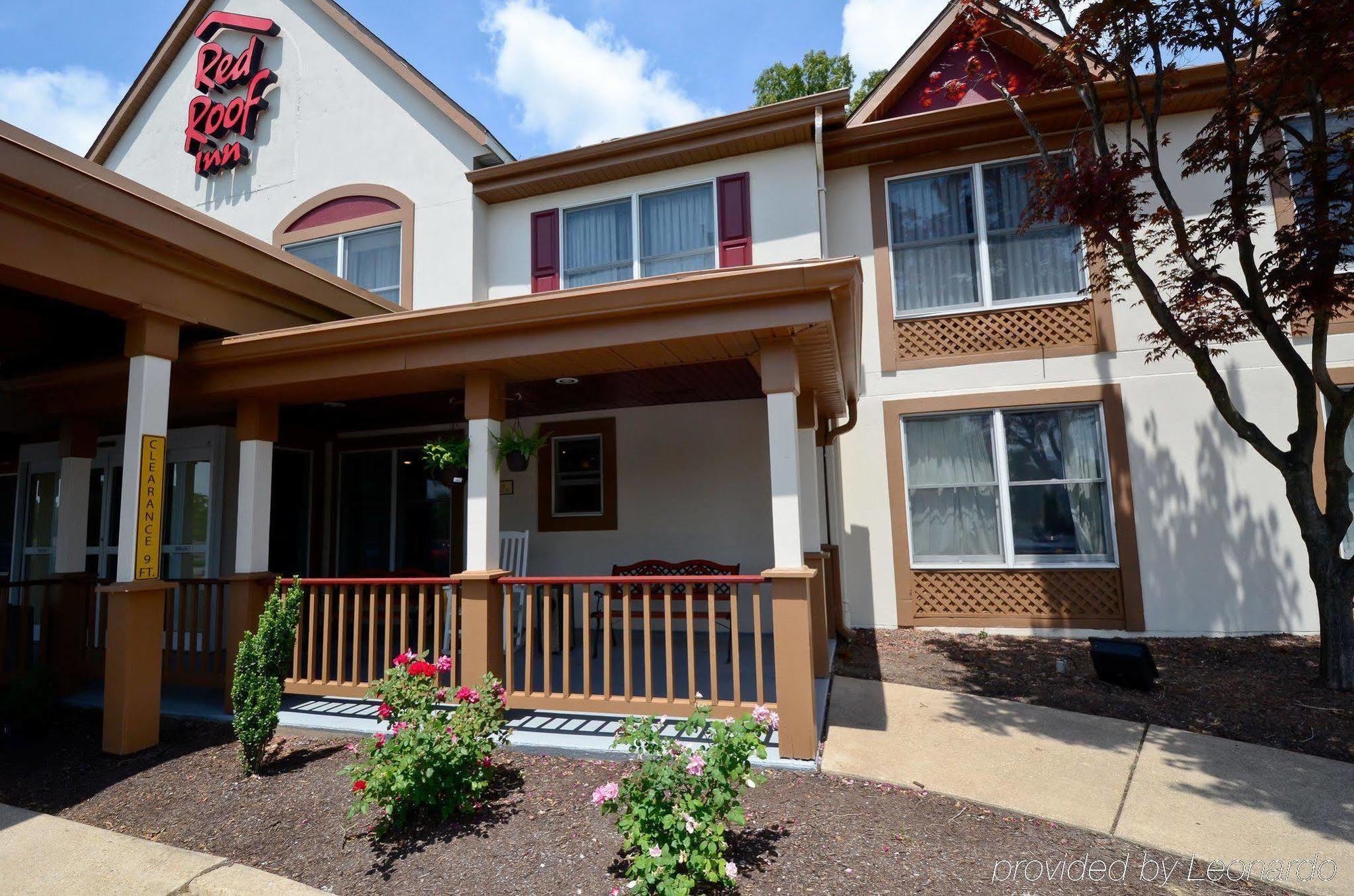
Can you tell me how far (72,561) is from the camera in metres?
6.07

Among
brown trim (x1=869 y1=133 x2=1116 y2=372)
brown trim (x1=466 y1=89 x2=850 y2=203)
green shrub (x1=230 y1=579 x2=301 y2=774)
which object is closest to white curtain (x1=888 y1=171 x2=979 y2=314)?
brown trim (x1=869 y1=133 x2=1116 y2=372)

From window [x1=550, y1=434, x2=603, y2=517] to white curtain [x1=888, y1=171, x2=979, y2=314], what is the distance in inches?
162

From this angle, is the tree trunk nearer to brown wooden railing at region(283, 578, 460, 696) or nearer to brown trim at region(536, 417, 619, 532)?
brown trim at region(536, 417, 619, 532)

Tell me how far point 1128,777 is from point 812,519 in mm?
2804

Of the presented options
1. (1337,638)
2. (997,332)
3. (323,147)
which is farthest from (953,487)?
(323,147)

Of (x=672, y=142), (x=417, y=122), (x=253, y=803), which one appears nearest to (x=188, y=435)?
(x=417, y=122)

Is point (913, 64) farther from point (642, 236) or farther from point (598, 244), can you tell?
point (598, 244)

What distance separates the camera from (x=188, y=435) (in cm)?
773

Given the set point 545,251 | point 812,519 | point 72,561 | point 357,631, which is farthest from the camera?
Result: point 545,251

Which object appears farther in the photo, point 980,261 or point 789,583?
point 980,261

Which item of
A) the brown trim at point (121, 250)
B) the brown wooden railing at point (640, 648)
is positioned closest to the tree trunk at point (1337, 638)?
the brown wooden railing at point (640, 648)

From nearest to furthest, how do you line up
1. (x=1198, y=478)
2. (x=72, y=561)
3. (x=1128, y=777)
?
(x=1128, y=777) → (x=72, y=561) → (x=1198, y=478)

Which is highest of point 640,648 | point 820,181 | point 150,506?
point 820,181

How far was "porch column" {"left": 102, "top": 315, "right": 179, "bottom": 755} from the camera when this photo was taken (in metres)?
4.38
